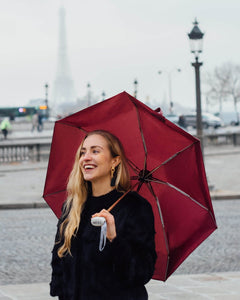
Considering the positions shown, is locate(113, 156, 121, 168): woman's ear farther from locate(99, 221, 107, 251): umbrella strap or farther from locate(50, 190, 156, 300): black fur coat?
locate(99, 221, 107, 251): umbrella strap

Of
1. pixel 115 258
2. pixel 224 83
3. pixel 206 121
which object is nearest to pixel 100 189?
pixel 115 258

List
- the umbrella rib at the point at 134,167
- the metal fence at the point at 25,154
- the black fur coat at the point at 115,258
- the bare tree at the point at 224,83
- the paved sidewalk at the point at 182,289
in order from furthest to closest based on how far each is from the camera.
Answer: the bare tree at the point at 224,83 < the metal fence at the point at 25,154 < the paved sidewalk at the point at 182,289 < the umbrella rib at the point at 134,167 < the black fur coat at the point at 115,258

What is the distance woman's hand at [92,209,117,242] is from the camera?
3021 mm

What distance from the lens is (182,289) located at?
6625 mm

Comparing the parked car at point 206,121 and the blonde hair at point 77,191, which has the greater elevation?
the parked car at point 206,121

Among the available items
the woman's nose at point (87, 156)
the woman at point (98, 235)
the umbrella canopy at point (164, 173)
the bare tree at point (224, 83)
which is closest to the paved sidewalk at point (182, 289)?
the umbrella canopy at point (164, 173)

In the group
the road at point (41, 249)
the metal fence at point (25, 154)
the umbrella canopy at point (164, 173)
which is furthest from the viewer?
the metal fence at point (25, 154)

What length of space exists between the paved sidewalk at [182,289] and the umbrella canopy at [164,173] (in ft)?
8.39

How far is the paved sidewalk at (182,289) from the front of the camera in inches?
248

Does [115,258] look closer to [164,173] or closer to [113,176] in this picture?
[113,176]

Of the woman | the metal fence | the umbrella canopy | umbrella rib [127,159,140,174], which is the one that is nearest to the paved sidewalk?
the umbrella canopy

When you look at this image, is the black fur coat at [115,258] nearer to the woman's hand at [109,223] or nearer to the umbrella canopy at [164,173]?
the woman's hand at [109,223]

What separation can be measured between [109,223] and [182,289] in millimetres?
3784

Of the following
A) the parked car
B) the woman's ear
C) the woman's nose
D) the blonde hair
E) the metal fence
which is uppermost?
the parked car
